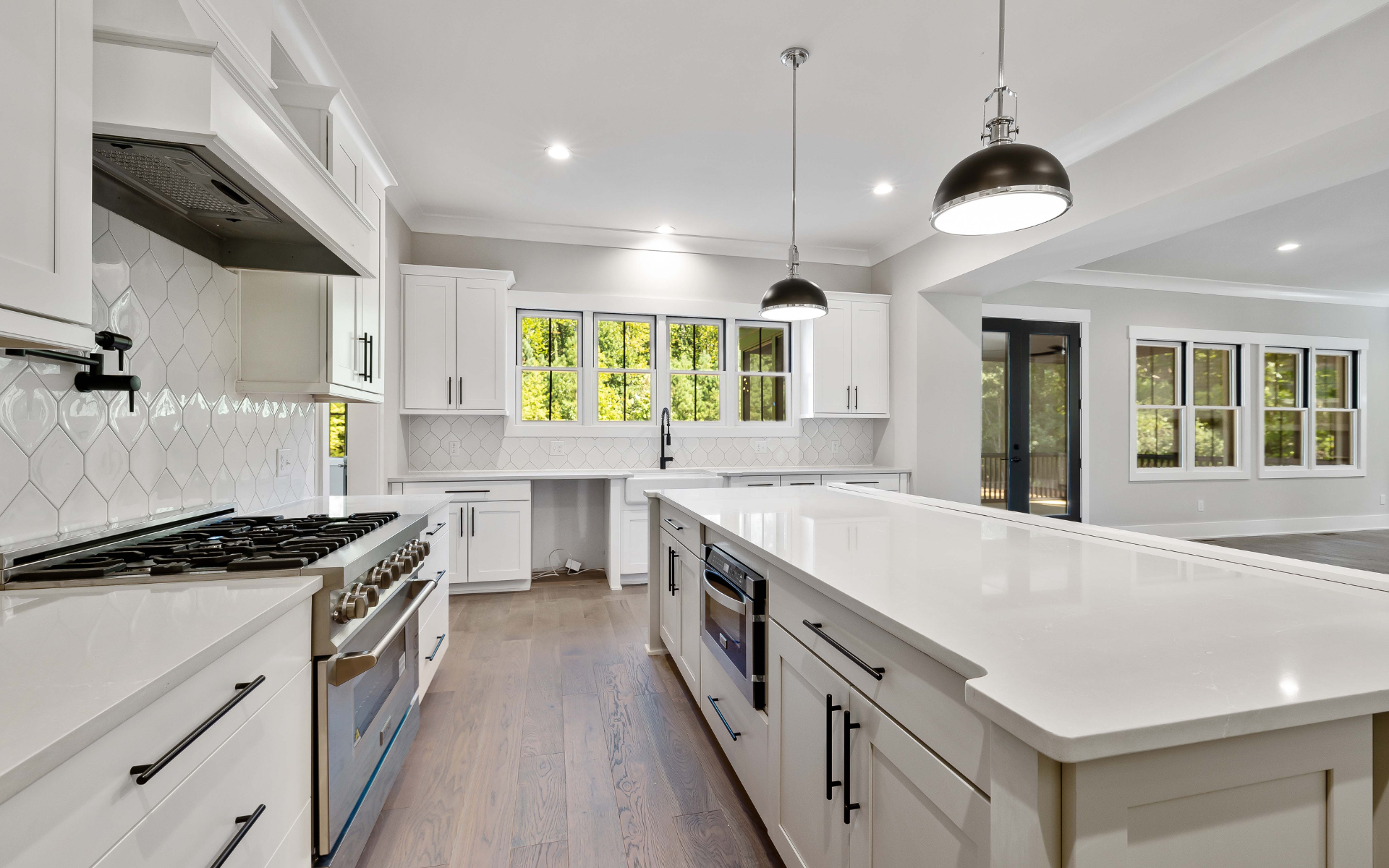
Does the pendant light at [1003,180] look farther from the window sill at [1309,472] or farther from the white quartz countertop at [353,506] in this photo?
the window sill at [1309,472]

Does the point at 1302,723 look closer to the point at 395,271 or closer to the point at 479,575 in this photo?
the point at 479,575

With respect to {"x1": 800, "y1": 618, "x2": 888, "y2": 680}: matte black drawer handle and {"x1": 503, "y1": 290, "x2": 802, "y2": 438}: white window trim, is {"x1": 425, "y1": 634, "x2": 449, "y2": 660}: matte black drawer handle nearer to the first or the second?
{"x1": 800, "y1": 618, "x2": 888, "y2": 680}: matte black drawer handle

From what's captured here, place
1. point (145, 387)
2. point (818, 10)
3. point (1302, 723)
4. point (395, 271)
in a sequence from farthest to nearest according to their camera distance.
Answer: point (395, 271) → point (818, 10) → point (145, 387) → point (1302, 723)

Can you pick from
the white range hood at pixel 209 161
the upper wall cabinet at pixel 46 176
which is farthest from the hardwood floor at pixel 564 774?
the white range hood at pixel 209 161

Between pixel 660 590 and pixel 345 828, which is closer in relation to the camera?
pixel 345 828

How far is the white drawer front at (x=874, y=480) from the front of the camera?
5055mm

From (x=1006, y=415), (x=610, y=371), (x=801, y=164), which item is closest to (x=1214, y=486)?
(x=1006, y=415)

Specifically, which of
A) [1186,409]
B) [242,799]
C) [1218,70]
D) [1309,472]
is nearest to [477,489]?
[242,799]

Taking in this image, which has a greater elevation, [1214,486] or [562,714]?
[1214,486]

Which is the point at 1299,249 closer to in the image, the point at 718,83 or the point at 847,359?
the point at 847,359

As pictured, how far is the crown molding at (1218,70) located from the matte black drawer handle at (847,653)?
293 cm

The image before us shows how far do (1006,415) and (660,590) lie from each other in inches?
169

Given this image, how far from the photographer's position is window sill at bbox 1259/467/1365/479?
22.3 feet

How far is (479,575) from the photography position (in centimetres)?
429
